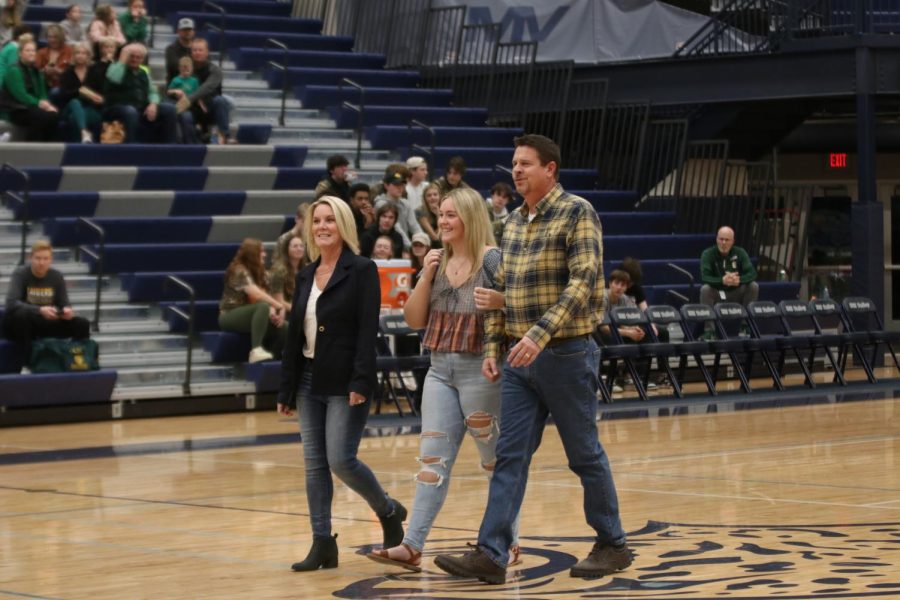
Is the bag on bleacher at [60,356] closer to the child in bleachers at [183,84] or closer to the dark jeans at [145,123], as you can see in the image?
the dark jeans at [145,123]

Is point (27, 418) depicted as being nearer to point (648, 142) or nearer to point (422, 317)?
point (422, 317)

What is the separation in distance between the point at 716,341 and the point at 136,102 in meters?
7.31

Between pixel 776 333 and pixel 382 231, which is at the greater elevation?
pixel 382 231

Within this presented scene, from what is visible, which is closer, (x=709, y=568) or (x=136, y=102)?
(x=709, y=568)

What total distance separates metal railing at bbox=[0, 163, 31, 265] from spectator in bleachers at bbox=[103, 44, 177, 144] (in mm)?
1701

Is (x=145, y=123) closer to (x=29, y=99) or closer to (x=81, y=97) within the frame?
(x=81, y=97)

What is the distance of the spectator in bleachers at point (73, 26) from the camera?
20.7 metres

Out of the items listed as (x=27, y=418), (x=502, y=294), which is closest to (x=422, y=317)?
(x=502, y=294)

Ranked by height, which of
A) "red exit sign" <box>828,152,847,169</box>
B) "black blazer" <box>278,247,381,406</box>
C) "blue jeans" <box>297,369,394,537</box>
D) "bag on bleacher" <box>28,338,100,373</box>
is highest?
"red exit sign" <box>828,152,847,169</box>

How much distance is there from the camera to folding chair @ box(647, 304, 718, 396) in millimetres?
17062

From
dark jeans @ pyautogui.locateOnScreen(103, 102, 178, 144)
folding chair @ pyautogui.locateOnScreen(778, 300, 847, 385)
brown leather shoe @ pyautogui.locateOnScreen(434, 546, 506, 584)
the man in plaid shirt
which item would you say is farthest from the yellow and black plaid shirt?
dark jeans @ pyautogui.locateOnScreen(103, 102, 178, 144)

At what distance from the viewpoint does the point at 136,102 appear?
1986cm

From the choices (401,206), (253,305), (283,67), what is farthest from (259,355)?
(283,67)

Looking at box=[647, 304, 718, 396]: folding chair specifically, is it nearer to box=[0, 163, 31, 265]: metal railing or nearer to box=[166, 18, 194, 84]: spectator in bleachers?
box=[0, 163, 31, 265]: metal railing
